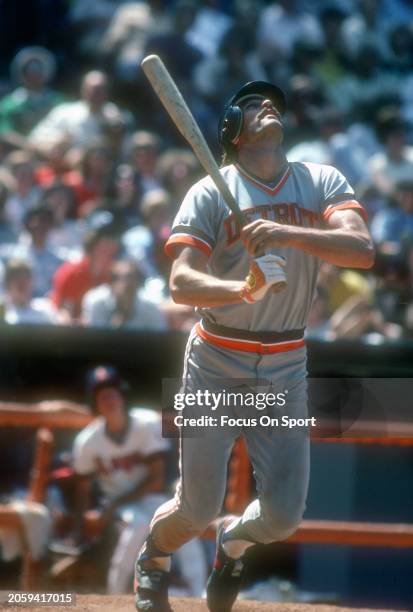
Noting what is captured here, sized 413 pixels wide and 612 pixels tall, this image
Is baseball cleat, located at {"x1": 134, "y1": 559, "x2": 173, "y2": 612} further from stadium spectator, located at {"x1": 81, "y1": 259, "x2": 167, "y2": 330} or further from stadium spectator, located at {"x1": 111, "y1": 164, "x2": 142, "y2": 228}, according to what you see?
stadium spectator, located at {"x1": 111, "y1": 164, "x2": 142, "y2": 228}

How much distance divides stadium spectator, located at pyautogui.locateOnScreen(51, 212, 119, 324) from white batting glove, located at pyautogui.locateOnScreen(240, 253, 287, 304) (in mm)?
4157

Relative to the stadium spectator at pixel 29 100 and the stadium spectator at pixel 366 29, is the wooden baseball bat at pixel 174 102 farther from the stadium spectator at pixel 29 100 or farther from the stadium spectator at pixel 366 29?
the stadium spectator at pixel 366 29

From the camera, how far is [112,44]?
12195 mm

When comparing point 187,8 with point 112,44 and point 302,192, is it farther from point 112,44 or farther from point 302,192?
point 302,192

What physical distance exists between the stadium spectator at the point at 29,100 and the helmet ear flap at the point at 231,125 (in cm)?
658

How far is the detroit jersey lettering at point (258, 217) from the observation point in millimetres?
4691

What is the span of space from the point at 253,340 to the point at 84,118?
6.48m

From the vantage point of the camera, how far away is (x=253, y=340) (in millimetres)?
4762

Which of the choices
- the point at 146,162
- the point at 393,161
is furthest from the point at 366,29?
the point at 146,162

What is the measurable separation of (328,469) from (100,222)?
296 cm

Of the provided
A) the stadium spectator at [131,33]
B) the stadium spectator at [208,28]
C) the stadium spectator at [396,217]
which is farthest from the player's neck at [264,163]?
the stadium spectator at [208,28]

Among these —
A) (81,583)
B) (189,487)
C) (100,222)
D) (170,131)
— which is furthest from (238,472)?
(170,131)

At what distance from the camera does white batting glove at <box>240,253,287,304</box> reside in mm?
4250

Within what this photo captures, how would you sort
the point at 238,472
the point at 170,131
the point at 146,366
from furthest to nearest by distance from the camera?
1. the point at 170,131
2. the point at 146,366
3. the point at 238,472
